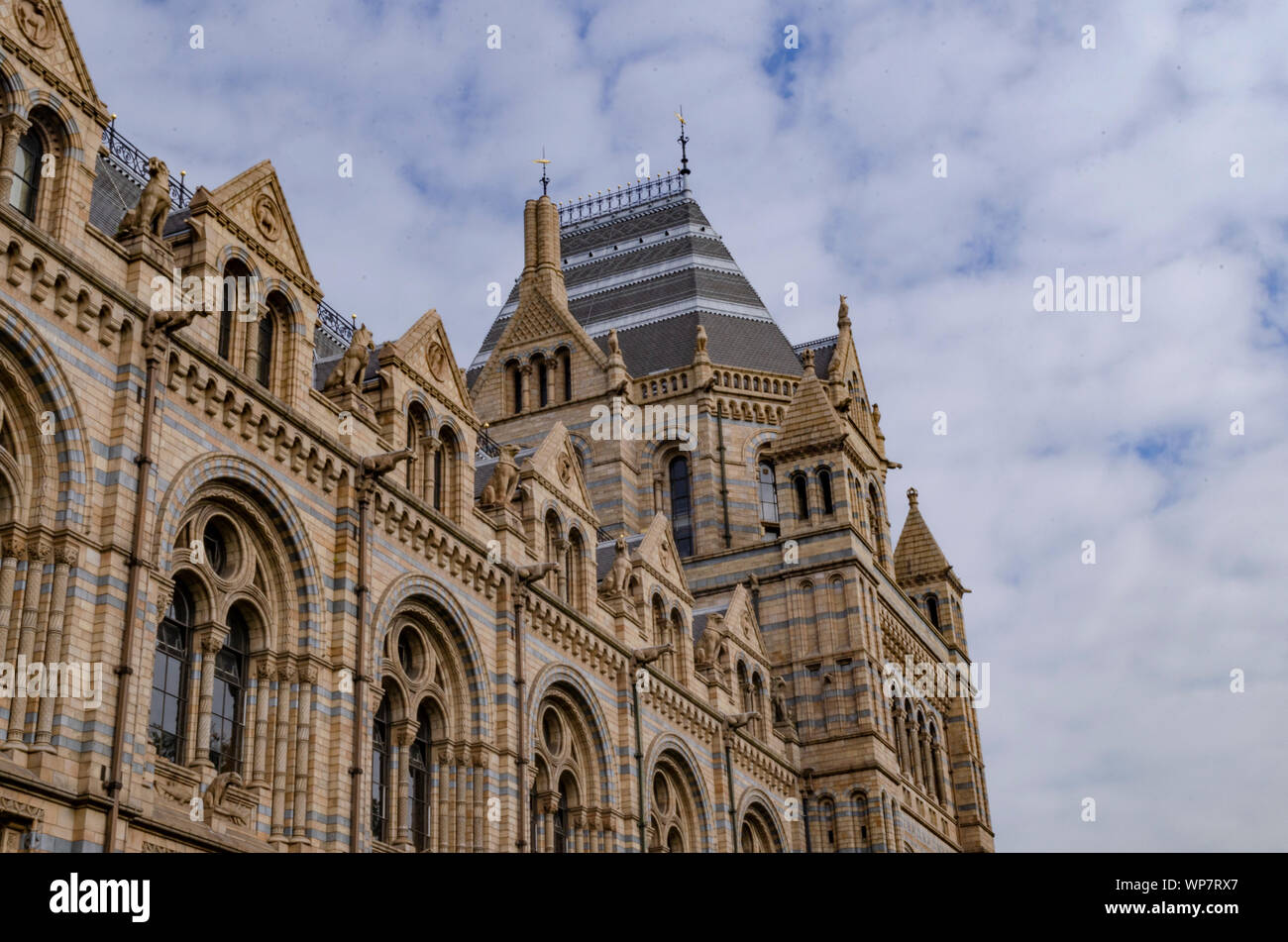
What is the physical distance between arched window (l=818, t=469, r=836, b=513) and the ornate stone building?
0.32ft

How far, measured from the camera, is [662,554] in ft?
164

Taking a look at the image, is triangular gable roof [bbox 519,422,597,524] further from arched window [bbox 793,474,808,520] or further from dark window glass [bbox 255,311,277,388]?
arched window [bbox 793,474,808,520]

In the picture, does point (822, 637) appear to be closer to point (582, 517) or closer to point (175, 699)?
point (582, 517)

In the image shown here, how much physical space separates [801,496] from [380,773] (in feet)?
93.6

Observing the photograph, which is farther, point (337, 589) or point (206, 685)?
point (337, 589)

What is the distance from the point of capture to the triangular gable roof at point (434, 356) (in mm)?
36594

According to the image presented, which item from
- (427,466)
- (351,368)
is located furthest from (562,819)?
(351,368)

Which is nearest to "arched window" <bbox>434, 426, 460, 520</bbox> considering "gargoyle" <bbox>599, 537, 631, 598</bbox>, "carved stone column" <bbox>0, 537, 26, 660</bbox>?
"gargoyle" <bbox>599, 537, 631, 598</bbox>

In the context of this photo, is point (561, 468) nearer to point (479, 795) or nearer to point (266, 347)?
point (479, 795)

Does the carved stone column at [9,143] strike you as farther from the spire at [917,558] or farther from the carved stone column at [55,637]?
the spire at [917,558]

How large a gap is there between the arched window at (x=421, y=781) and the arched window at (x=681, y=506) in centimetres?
2753

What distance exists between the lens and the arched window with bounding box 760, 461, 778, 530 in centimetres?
6334

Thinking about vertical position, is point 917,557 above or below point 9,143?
above
